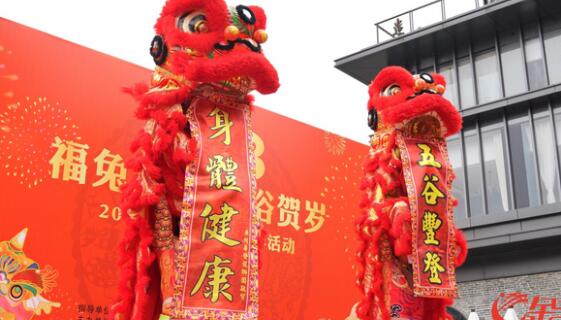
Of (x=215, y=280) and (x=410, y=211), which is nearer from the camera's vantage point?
(x=215, y=280)

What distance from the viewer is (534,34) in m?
9.40

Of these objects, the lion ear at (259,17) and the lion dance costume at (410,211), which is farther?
the lion dance costume at (410,211)

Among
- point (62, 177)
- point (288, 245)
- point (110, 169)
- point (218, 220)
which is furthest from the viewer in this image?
point (288, 245)

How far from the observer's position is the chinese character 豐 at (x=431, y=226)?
3.60 m

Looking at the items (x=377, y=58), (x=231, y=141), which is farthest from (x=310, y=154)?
(x=377, y=58)

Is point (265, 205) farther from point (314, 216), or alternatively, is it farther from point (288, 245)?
point (314, 216)

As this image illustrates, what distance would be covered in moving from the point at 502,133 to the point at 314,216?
18.6ft

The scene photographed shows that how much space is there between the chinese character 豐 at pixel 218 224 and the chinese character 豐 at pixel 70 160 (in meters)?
1.10

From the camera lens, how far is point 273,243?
168 inches

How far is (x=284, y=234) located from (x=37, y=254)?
1791 millimetres

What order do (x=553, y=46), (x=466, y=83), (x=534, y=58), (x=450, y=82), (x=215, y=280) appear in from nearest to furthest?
(x=215, y=280)
(x=553, y=46)
(x=534, y=58)
(x=466, y=83)
(x=450, y=82)

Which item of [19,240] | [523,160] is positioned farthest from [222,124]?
[523,160]

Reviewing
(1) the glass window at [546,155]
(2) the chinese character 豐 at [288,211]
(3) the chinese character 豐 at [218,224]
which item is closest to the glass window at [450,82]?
(1) the glass window at [546,155]

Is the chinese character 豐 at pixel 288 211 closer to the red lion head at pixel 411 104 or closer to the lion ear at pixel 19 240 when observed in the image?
the red lion head at pixel 411 104
